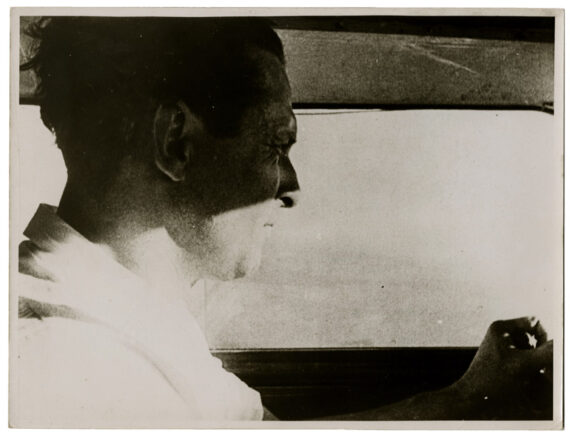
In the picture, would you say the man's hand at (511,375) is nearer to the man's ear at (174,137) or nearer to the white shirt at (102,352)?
the white shirt at (102,352)

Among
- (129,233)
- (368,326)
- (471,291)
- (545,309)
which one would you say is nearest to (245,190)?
(129,233)

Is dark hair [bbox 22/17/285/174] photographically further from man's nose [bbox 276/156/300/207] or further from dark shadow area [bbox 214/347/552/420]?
dark shadow area [bbox 214/347/552/420]

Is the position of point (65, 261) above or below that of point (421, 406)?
above

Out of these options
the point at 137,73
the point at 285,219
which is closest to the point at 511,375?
the point at 285,219

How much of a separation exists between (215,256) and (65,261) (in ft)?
1.32

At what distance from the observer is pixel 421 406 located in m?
2.00

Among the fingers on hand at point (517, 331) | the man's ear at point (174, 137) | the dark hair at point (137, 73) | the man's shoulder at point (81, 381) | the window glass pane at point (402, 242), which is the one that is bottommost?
the man's shoulder at point (81, 381)

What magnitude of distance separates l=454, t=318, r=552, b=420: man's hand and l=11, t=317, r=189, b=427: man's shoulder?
31.3 inches

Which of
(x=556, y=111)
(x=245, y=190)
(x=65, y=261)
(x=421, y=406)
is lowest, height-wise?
(x=421, y=406)

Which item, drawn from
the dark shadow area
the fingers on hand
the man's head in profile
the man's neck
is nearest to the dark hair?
the man's head in profile

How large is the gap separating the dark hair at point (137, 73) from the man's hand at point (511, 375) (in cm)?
92

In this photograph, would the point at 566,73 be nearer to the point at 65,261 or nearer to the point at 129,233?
the point at 129,233

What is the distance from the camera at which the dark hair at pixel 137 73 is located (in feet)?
6.49

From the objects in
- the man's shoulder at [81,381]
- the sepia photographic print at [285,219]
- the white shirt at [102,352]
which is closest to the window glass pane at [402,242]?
the sepia photographic print at [285,219]
